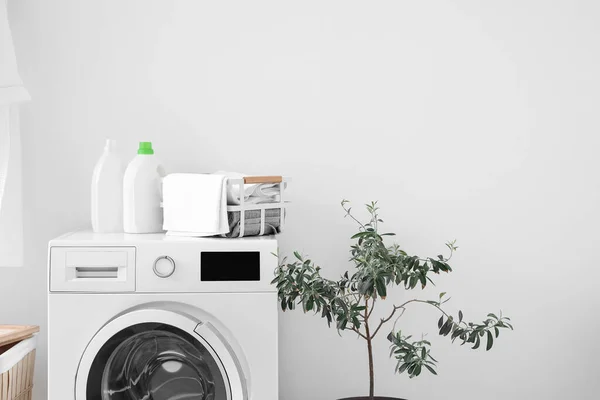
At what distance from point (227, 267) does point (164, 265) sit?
18cm

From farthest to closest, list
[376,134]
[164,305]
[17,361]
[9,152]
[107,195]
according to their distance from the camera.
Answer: [376,134]
[9,152]
[107,195]
[17,361]
[164,305]

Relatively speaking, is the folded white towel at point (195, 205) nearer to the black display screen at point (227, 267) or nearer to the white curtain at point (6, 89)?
the black display screen at point (227, 267)

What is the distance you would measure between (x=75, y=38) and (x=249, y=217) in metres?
0.99

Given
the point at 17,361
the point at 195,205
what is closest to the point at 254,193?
the point at 195,205

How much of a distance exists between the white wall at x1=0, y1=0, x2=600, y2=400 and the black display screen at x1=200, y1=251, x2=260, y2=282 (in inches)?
20.4

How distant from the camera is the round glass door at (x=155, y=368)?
6.13 ft

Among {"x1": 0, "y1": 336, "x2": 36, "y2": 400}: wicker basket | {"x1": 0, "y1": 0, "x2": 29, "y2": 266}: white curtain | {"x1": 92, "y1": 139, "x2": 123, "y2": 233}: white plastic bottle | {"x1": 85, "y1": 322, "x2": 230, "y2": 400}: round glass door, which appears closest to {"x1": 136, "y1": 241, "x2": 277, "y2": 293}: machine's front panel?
{"x1": 85, "y1": 322, "x2": 230, "y2": 400}: round glass door

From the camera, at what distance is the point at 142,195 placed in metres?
2.08

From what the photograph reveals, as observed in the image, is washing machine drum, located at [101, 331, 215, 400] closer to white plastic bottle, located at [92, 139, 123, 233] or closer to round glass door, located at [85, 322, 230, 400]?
round glass door, located at [85, 322, 230, 400]

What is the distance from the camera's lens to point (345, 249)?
2404mm

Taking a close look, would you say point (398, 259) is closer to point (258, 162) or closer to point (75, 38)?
point (258, 162)

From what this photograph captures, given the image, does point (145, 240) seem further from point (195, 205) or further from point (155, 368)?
point (155, 368)

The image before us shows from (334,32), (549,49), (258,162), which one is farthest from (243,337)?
(549,49)

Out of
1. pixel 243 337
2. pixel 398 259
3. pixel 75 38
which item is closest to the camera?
pixel 243 337
